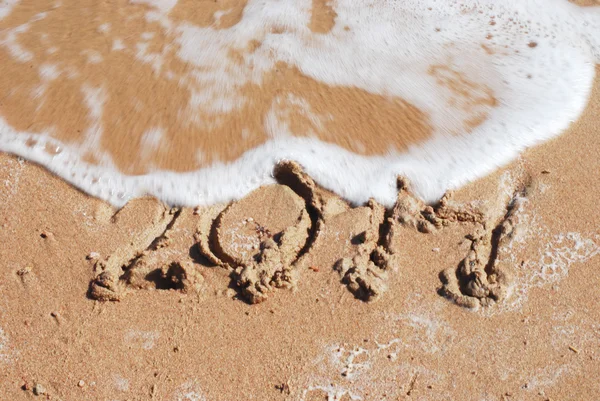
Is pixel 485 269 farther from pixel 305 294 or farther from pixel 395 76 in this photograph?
pixel 395 76

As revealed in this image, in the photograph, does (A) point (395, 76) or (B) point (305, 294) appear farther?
(A) point (395, 76)

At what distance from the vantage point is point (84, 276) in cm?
267

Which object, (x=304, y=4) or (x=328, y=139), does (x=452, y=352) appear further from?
(x=304, y=4)

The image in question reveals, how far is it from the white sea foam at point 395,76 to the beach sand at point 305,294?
138mm

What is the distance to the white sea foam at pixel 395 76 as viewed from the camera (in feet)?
9.96

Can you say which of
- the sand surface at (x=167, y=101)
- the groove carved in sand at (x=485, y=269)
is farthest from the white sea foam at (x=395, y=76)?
the groove carved in sand at (x=485, y=269)

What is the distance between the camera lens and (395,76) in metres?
3.55

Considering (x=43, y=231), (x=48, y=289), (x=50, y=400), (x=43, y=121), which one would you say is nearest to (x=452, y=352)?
(x=50, y=400)

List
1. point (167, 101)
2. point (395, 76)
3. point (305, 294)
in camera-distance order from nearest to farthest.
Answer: point (305, 294) < point (167, 101) < point (395, 76)

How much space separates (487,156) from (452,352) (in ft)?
4.09

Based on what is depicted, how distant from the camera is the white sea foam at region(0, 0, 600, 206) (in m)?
3.04

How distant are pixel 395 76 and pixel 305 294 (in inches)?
68.4

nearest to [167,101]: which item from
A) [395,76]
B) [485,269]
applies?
[395,76]

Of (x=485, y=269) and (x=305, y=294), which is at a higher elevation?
(x=485, y=269)
